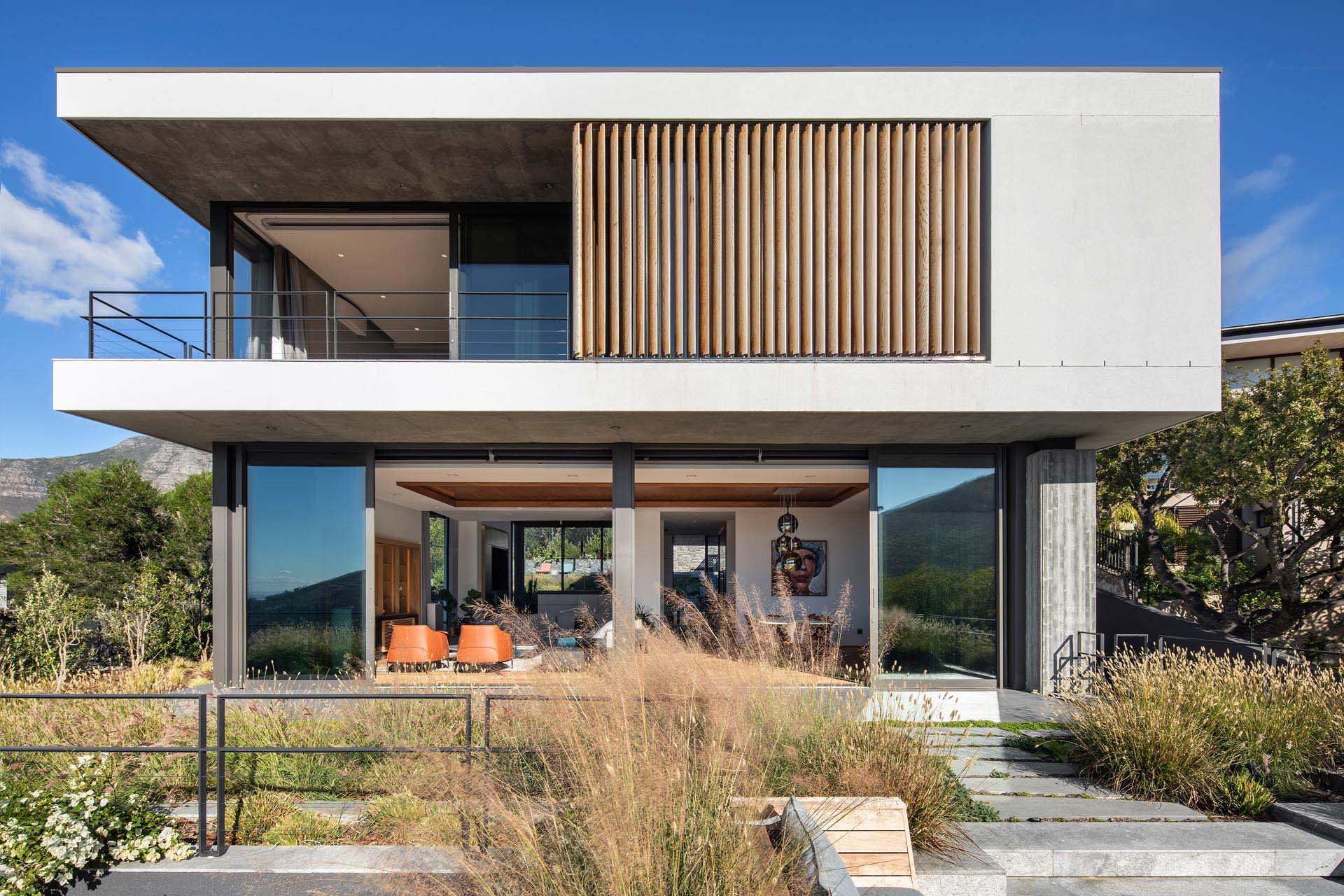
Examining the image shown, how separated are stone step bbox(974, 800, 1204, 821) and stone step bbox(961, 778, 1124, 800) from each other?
0.09m

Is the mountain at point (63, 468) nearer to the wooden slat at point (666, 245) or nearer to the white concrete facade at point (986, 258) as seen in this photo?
the white concrete facade at point (986, 258)

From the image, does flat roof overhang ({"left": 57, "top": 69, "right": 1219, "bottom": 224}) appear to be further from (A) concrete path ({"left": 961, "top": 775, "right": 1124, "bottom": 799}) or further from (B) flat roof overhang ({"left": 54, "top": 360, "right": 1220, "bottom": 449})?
(A) concrete path ({"left": 961, "top": 775, "right": 1124, "bottom": 799})

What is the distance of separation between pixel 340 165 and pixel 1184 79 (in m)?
8.55

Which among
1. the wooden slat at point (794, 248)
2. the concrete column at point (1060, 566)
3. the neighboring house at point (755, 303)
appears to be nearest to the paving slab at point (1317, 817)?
the neighboring house at point (755, 303)

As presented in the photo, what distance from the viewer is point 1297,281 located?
55656 mm

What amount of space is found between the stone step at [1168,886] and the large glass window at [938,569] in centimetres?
444

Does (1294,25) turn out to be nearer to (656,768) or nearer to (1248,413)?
(1248,413)

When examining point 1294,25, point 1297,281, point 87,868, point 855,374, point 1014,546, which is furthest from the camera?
point 1297,281

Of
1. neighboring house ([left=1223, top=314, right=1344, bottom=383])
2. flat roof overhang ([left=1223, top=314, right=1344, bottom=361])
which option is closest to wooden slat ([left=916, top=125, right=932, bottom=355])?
neighboring house ([left=1223, top=314, right=1344, bottom=383])

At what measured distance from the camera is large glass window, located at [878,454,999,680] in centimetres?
863

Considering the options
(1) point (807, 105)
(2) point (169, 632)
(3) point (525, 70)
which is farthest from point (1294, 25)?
(2) point (169, 632)

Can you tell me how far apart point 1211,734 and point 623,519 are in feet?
18.4

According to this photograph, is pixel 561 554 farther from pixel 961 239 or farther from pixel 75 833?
pixel 75 833

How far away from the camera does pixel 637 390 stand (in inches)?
293
